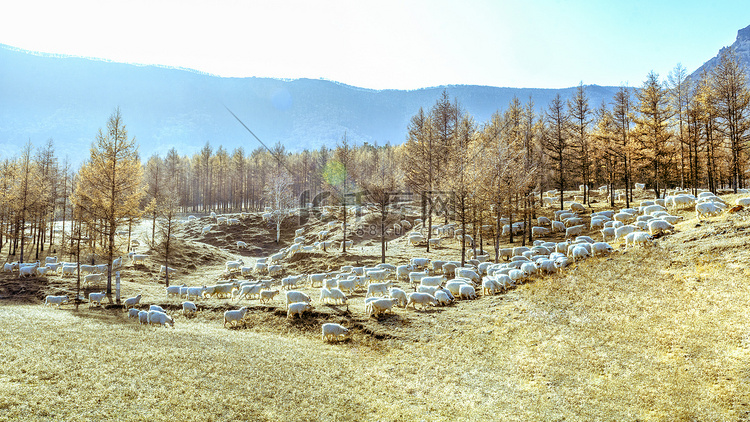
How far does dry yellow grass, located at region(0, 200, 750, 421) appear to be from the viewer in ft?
25.8

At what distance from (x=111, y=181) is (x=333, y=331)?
18224 millimetres

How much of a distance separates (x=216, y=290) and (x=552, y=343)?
18770 mm

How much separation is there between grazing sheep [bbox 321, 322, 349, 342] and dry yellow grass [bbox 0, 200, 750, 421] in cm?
66

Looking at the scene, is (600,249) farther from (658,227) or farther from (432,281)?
(432,281)

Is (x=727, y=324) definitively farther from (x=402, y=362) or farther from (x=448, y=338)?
(x=402, y=362)

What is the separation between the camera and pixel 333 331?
1395 centimetres

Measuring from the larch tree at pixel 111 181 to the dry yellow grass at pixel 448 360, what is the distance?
23.9ft

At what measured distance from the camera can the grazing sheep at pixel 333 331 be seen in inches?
548

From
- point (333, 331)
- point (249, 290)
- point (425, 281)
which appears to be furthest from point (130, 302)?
point (425, 281)

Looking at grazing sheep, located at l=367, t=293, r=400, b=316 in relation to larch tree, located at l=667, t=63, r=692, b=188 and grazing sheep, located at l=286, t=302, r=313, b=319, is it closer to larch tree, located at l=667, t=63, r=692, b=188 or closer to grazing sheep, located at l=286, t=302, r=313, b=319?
grazing sheep, located at l=286, t=302, r=313, b=319

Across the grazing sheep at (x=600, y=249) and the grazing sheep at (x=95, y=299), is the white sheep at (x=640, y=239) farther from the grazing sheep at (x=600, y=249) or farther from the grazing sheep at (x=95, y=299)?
the grazing sheep at (x=95, y=299)

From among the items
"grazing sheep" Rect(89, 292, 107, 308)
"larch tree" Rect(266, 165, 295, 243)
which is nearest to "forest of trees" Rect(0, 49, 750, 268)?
"grazing sheep" Rect(89, 292, 107, 308)

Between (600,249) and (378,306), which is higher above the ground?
(600,249)

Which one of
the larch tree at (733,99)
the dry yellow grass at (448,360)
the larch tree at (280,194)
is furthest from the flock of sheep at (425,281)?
the larch tree at (280,194)
